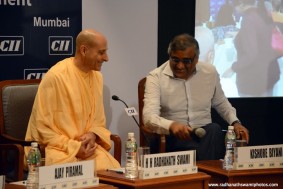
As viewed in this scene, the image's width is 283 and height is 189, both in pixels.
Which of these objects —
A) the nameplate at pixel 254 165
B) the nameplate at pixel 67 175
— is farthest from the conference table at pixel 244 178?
the nameplate at pixel 67 175

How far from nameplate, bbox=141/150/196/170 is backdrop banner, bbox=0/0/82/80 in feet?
6.19

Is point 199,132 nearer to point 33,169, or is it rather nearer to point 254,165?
point 254,165

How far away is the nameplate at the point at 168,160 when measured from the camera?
140 inches

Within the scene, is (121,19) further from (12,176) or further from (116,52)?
(12,176)

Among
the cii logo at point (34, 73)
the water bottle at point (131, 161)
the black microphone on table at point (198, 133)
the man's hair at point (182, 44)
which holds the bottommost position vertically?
the water bottle at point (131, 161)

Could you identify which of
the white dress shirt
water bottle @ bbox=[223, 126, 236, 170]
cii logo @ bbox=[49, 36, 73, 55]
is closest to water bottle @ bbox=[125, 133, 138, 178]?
water bottle @ bbox=[223, 126, 236, 170]

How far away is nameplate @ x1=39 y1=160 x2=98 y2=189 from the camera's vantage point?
3.25 m

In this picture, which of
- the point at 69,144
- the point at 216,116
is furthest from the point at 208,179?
the point at 216,116

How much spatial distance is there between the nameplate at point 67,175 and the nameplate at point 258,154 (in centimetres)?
92

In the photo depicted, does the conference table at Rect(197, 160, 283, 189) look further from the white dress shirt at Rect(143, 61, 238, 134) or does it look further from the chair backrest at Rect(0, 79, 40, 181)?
the chair backrest at Rect(0, 79, 40, 181)

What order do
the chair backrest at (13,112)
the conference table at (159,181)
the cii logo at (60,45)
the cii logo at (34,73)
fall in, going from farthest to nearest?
the cii logo at (60,45), the cii logo at (34,73), the chair backrest at (13,112), the conference table at (159,181)

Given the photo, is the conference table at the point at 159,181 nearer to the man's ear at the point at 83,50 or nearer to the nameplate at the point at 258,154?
the nameplate at the point at 258,154

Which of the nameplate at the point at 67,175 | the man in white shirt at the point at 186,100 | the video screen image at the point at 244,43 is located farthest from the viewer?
the video screen image at the point at 244,43

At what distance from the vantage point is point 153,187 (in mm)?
3508
